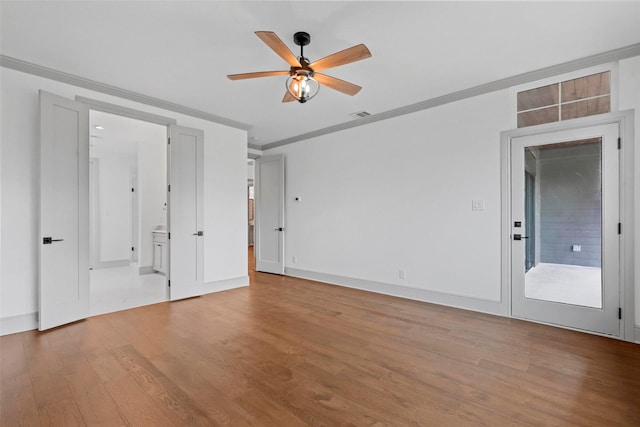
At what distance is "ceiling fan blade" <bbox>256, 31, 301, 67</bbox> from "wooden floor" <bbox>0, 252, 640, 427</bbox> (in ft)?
8.10

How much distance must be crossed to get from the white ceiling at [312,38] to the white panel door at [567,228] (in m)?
0.93

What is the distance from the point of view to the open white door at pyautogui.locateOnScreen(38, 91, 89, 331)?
308 cm

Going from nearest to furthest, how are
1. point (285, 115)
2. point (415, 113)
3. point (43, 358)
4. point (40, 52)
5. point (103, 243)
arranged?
1. point (43, 358)
2. point (40, 52)
3. point (415, 113)
4. point (285, 115)
5. point (103, 243)

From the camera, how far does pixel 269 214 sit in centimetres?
621

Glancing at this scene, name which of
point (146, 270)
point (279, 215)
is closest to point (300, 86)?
point (279, 215)

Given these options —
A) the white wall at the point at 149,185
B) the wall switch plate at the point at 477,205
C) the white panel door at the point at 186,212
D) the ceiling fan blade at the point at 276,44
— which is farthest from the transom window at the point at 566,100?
the white wall at the point at 149,185

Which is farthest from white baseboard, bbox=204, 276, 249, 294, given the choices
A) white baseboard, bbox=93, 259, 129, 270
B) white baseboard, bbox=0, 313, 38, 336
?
white baseboard, bbox=93, 259, 129, 270

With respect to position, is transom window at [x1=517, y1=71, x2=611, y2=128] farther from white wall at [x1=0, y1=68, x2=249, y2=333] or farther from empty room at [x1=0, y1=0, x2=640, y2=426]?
white wall at [x1=0, y1=68, x2=249, y2=333]

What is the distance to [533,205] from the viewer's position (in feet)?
11.1

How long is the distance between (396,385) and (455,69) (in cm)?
315

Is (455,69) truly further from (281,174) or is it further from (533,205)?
(281,174)

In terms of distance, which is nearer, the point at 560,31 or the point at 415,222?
the point at 560,31

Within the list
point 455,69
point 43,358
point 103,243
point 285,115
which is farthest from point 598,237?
point 103,243

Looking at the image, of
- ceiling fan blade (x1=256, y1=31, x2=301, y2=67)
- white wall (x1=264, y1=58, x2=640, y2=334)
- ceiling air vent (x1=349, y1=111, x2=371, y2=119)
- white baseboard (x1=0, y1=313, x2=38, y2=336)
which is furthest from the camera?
ceiling air vent (x1=349, y1=111, x2=371, y2=119)
